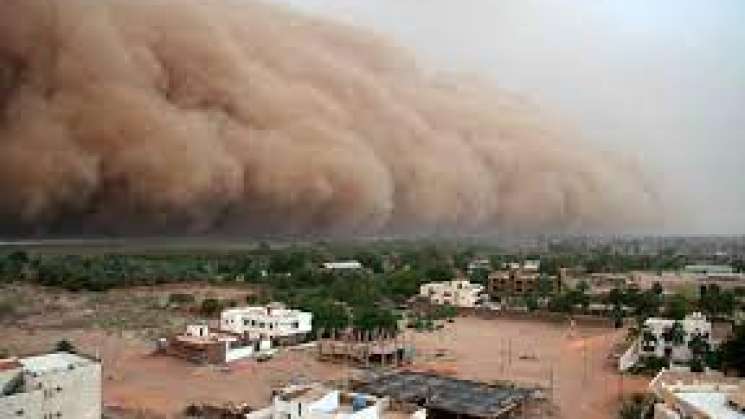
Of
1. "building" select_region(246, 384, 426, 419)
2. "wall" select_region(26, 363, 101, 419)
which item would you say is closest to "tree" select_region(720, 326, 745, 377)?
"building" select_region(246, 384, 426, 419)

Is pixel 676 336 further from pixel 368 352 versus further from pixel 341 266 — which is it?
pixel 341 266

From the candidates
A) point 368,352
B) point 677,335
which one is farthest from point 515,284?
point 368,352

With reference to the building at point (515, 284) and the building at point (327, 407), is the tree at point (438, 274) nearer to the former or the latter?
the building at point (515, 284)

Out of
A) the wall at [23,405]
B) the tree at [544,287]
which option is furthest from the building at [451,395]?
the tree at [544,287]

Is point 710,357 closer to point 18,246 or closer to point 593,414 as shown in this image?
point 593,414

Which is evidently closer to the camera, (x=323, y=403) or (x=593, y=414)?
(x=323, y=403)

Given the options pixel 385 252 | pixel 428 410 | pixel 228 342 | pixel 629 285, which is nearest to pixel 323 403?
pixel 428 410

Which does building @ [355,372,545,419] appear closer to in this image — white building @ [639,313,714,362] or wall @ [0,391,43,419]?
white building @ [639,313,714,362]

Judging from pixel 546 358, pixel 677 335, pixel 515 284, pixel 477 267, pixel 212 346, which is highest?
pixel 477 267
